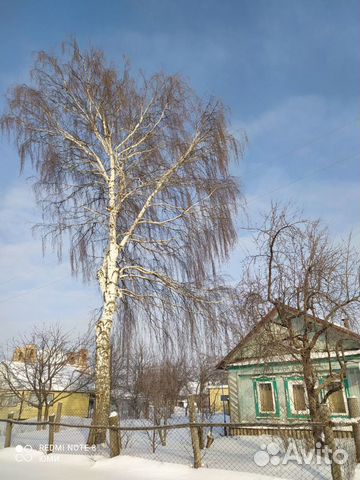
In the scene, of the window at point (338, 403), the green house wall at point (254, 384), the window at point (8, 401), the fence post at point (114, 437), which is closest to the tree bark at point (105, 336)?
the fence post at point (114, 437)

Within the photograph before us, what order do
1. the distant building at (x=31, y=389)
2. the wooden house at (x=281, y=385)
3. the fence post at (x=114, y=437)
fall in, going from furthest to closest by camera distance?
the distant building at (x=31, y=389), the wooden house at (x=281, y=385), the fence post at (x=114, y=437)

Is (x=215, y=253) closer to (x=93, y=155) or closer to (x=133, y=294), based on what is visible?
(x=133, y=294)

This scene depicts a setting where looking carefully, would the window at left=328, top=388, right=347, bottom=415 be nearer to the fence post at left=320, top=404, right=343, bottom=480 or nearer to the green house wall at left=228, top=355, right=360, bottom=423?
the green house wall at left=228, top=355, right=360, bottom=423

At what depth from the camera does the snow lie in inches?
226

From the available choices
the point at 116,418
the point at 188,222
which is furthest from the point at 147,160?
the point at 116,418

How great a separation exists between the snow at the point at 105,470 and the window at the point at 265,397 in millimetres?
9018

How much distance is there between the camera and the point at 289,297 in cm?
730

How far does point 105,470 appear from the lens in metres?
6.39

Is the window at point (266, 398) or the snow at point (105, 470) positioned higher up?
the window at point (266, 398)

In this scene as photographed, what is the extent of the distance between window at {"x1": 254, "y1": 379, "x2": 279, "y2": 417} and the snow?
29.6 feet

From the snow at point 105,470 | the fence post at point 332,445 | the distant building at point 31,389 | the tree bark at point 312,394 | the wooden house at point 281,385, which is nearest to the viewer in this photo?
the fence post at point 332,445

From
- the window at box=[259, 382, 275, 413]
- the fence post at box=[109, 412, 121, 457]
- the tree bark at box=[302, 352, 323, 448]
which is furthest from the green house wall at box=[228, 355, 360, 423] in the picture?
the fence post at box=[109, 412, 121, 457]

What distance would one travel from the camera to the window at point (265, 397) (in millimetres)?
14305

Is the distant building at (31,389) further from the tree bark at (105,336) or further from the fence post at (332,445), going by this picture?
the fence post at (332,445)
